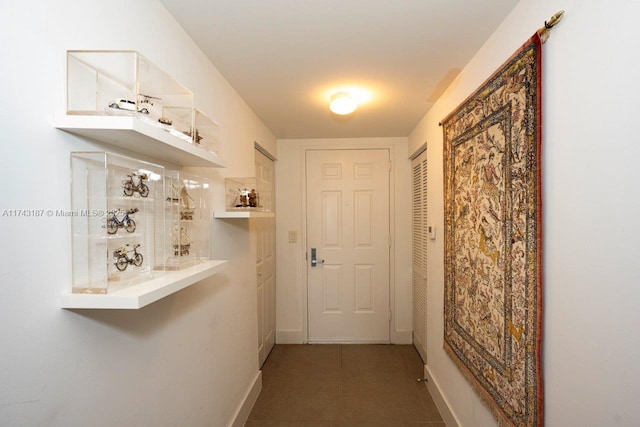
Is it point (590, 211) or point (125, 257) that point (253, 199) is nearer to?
point (125, 257)

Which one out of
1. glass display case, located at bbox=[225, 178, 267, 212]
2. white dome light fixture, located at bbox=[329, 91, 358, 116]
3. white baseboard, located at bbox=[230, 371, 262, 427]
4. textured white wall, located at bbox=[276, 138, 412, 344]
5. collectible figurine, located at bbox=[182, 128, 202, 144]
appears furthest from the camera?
textured white wall, located at bbox=[276, 138, 412, 344]

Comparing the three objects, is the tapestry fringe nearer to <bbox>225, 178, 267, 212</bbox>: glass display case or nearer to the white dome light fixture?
<bbox>225, 178, 267, 212</bbox>: glass display case

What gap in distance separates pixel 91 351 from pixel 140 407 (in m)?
0.36

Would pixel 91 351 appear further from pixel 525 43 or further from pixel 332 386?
pixel 332 386

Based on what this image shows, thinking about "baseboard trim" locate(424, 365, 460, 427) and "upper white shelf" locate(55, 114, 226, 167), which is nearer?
"upper white shelf" locate(55, 114, 226, 167)

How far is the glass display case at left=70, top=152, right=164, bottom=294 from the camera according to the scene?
2.65ft

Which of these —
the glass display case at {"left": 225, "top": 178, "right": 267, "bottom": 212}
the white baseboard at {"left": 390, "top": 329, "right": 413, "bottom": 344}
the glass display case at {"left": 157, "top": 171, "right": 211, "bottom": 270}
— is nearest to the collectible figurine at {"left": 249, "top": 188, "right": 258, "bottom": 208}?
the glass display case at {"left": 225, "top": 178, "right": 267, "bottom": 212}

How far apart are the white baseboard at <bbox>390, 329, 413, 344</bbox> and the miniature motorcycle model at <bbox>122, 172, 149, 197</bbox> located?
10.1ft

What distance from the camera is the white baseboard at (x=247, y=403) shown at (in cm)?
196

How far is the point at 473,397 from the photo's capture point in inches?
64.3

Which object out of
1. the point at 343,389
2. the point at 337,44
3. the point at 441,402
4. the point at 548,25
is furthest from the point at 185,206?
the point at 441,402

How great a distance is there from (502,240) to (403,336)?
241cm

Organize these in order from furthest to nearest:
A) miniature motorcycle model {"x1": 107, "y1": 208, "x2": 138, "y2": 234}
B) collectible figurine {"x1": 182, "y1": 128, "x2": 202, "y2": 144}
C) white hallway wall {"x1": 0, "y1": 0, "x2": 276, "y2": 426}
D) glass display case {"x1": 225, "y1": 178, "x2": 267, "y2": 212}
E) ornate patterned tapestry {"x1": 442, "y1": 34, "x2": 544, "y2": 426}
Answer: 1. glass display case {"x1": 225, "y1": 178, "x2": 267, "y2": 212}
2. collectible figurine {"x1": 182, "y1": 128, "x2": 202, "y2": 144}
3. ornate patterned tapestry {"x1": 442, "y1": 34, "x2": 544, "y2": 426}
4. miniature motorcycle model {"x1": 107, "y1": 208, "x2": 138, "y2": 234}
5. white hallway wall {"x1": 0, "y1": 0, "x2": 276, "y2": 426}

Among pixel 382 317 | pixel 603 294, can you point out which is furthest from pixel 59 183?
pixel 382 317
